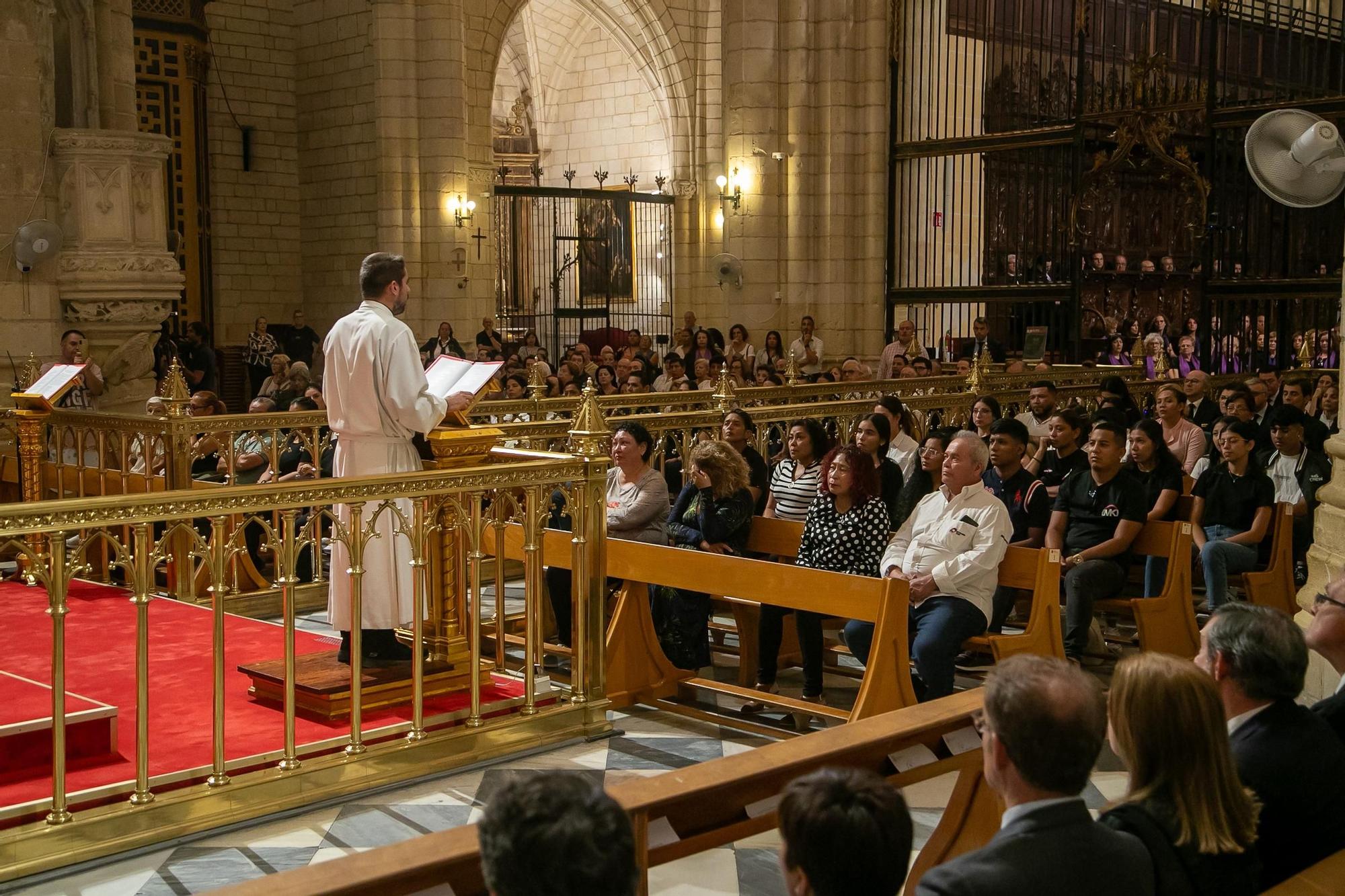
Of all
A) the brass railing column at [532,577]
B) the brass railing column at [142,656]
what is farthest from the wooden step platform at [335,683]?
the brass railing column at [142,656]

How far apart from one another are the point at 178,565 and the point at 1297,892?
619cm

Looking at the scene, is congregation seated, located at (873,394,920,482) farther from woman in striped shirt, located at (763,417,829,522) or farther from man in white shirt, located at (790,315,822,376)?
man in white shirt, located at (790,315,822,376)

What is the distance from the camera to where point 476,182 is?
19000mm

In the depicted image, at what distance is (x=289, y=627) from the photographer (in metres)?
4.73

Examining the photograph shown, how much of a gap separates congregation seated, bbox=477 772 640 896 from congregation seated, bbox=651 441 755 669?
4.50m

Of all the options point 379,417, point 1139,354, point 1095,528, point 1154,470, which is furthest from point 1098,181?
point 379,417

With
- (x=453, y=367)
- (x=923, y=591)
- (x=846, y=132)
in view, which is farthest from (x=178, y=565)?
(x=846, y=132)

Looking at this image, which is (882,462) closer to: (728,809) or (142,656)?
(142,656)

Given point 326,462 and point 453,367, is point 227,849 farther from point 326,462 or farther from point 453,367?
point 326,462

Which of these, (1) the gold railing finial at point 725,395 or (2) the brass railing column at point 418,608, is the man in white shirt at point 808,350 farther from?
(2) the brass railing column at point 418,608

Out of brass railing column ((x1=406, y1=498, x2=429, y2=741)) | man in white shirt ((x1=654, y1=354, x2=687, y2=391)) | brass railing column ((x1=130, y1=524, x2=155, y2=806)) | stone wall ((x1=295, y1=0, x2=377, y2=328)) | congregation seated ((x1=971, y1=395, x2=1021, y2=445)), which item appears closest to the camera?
brass railing column ((x1=130, y1=524, x2=155, y2=806))

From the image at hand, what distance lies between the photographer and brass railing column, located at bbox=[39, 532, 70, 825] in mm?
4148

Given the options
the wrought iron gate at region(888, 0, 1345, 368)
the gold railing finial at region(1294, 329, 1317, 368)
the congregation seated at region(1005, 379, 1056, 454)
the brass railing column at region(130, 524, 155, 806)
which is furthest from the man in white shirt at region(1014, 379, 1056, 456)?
the brass railing column at region(130, 524, 155, 806)

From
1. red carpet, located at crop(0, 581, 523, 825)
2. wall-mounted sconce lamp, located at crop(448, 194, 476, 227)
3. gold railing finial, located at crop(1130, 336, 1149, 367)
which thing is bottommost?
red carpet, located at crop(0, 581, 523, 825)
